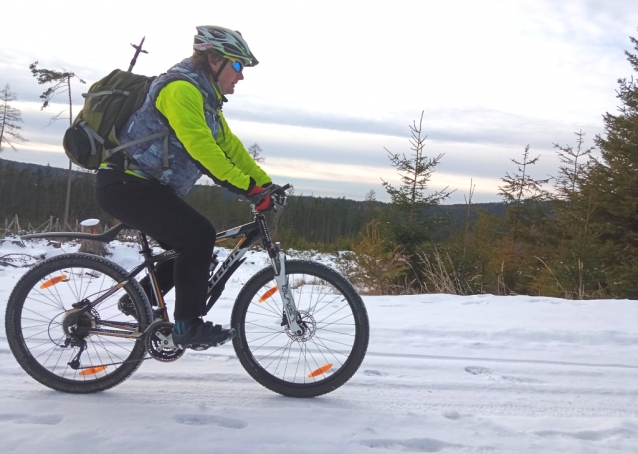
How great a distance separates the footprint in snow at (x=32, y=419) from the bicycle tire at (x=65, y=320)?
403 mm

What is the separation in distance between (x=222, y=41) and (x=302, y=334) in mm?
1811

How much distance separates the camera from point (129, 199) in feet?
8.67

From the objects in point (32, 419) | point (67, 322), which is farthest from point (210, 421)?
point (67, 322)

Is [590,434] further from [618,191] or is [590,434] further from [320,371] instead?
[618,191]

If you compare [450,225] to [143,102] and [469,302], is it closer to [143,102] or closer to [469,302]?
[469,302]

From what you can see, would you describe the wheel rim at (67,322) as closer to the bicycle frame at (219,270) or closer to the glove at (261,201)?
the bicycle frame at (219,270)

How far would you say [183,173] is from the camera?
2777 millimetres

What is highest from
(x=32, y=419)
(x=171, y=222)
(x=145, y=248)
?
(x=171, y=222)

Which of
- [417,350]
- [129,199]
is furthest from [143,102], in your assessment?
[417,350]

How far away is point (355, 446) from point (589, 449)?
113cm

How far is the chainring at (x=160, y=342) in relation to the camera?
8.94ft

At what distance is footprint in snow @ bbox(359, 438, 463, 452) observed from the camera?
7.19 ft

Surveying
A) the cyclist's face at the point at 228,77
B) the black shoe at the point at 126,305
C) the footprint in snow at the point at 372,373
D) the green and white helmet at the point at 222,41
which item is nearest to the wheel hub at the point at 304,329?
the footprint in snow at the point at 372,373

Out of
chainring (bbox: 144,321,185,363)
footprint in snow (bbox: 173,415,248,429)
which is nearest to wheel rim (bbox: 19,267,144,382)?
chainring (bbox: 144,321,185,363)
